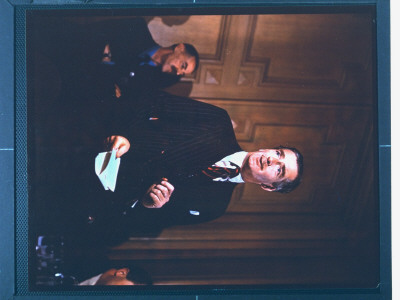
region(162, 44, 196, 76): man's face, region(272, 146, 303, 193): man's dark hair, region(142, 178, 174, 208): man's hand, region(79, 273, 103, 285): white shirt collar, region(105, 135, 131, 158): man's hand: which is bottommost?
region(79, 273, 103, 285): white shirt collar

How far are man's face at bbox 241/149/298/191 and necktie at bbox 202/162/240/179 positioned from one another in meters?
0.05

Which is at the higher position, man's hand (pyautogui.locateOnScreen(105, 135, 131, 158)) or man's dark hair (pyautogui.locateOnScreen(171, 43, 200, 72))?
man's dark hair (pyautogui.locateOnScreen(171, 43, 200, 72))

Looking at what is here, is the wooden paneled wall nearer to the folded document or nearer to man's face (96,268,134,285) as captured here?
man's face (96,268,134,285)

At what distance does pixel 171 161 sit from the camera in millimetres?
1732

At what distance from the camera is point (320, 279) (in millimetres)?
1778

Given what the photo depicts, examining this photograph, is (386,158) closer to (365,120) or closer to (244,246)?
(365,120)

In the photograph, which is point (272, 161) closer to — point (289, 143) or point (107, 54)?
point (289, 143)

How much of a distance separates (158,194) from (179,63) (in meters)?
0.70

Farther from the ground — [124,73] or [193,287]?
[124,73]

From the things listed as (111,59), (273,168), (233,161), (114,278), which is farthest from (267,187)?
(111,59)

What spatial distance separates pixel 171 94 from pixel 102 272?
102cm

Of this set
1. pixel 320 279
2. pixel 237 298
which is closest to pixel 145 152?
pixel 237 298

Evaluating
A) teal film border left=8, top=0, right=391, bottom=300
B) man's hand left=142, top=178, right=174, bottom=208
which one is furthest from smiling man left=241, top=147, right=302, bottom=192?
teal film border left=8, top=0, right=391, bottom=300

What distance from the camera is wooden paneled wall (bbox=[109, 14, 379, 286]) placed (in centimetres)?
172
